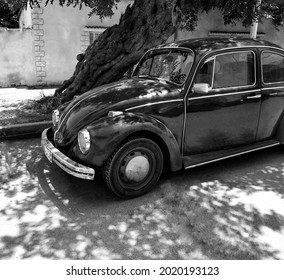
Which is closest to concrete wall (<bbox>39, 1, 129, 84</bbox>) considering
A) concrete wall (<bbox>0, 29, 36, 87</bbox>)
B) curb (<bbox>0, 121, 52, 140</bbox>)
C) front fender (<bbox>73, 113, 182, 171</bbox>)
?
concrete wall (<bbox>0, 29, 36, 87</bbox>)

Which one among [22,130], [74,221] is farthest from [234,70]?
[22,130]

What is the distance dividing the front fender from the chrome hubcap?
29cm

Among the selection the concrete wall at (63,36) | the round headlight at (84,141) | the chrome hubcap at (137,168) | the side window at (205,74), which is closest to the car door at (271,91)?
the side window at (205,74)

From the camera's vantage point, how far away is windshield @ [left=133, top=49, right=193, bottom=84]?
12.9 ft

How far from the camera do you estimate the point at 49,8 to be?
1157 cm

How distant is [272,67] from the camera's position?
4488mm

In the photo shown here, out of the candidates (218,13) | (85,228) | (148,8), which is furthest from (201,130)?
(218,13)

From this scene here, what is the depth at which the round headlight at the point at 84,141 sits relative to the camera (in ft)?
10.9

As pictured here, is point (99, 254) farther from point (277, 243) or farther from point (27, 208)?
point (277, 243)

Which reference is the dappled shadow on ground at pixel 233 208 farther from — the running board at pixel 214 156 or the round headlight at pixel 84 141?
the round headlight at pixel 84 141

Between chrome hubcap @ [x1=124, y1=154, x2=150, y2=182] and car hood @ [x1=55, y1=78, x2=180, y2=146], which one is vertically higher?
car hood @ [x1=55, y1=78, x2=180, y2=146]

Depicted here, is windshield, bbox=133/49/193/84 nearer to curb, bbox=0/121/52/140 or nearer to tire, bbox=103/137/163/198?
tire, bbox=103/137/163/198

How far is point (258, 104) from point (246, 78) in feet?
1.39

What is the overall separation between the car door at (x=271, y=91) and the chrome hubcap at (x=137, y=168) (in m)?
1.99
